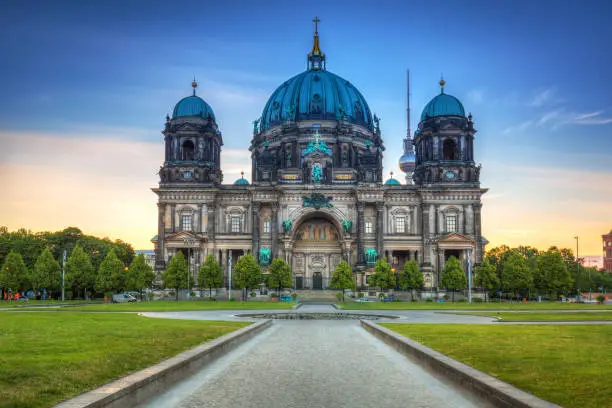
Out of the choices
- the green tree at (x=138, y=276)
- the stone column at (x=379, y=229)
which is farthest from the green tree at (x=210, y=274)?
the stone column at (x=379, y=229)

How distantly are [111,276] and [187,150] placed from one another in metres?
26.0

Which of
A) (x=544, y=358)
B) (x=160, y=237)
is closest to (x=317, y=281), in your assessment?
(x=160, y=237)

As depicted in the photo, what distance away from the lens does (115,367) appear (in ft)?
47.8

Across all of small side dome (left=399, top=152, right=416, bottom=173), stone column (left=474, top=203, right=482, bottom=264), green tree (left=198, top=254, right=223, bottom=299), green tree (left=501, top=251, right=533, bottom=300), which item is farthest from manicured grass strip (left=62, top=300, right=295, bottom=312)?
small side dome (left=399, top=152, right=416, bottom=173)

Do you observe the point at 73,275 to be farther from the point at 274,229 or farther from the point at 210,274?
the point at 274,229

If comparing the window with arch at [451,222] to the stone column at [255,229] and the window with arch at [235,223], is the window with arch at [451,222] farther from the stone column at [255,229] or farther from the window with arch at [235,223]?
the window with arch at [235,223]

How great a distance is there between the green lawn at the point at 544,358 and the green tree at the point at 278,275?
6145 centimetres

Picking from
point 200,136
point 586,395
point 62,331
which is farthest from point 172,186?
point 586,395

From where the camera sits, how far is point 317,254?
102 metres

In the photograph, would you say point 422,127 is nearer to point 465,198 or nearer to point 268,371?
point 465,198

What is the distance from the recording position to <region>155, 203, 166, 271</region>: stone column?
3720 inches

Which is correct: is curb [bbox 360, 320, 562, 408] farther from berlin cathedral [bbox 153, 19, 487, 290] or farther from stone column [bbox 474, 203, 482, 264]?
stone column [bbox 474, 203, 482, 264]

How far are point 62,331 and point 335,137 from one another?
86.3 meters

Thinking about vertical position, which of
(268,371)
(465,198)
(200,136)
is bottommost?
(268,371)
